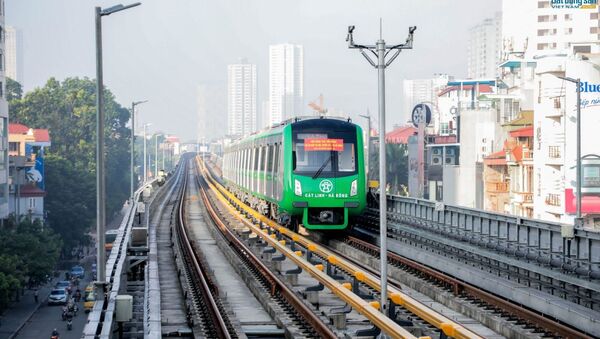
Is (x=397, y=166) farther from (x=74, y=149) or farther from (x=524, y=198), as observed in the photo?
(x=74, y=149)

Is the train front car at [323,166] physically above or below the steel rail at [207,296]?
above

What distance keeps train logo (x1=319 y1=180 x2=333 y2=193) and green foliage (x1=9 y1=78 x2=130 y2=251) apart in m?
76.9

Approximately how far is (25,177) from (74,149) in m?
34.0

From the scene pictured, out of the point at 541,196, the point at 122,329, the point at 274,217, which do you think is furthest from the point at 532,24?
the point at 122,329

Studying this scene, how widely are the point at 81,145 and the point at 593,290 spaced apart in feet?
377

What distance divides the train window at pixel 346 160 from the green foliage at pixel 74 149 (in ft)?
253

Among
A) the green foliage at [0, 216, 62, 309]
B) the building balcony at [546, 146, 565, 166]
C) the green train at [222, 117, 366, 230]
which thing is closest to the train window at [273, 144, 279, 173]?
the green train at [222, 117, 366, 230]

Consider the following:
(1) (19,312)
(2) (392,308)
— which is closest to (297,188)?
(2) (392,308)

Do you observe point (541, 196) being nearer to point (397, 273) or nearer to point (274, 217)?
point (274, 217)

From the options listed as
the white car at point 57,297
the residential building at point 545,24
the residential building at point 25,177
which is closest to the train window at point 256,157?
the white car at point 57,297

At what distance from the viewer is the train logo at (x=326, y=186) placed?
106 ft

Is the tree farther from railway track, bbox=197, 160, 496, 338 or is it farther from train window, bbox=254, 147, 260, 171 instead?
railway track, bbox=197, 160, 496, 338

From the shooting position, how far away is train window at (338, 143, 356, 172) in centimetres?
3251

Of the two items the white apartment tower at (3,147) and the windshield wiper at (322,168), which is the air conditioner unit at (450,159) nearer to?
the white apartment tower at (3,147)
